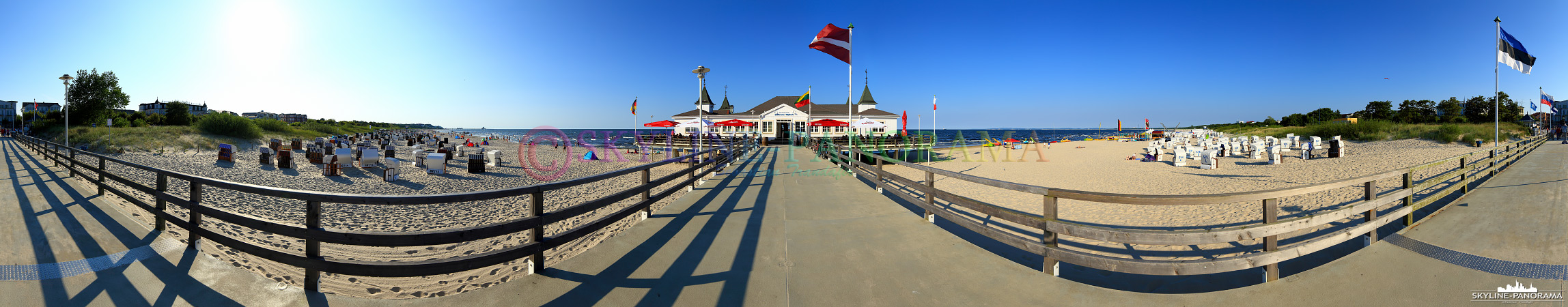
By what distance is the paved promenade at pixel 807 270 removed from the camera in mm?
3146

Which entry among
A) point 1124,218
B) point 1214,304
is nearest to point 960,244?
point 1214,304

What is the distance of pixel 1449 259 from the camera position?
13.2ft

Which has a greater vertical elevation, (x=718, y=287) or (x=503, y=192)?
(x=503, y=192)

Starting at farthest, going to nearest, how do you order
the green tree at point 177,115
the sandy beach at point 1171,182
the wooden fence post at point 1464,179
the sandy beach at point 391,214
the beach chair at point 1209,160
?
the green tree at point 177,115 → the beach chair at point 1209,160 → the wooden fence post at point 1464,179 → the sandy beach at point 1171,182 → the sandy beach at point 391,214

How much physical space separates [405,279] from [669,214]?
265cm

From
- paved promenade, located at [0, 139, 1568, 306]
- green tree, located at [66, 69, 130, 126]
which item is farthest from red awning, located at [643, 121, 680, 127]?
green tree, located at [66, 69, 130, 126]

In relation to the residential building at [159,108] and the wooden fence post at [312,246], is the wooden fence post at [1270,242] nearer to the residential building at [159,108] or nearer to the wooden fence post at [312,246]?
the wooden fence post at [312,246]

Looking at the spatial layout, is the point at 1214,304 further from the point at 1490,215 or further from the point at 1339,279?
the point at 1490,215

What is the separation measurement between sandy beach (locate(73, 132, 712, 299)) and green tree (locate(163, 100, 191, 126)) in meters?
45.2

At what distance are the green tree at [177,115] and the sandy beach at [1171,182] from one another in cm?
7239

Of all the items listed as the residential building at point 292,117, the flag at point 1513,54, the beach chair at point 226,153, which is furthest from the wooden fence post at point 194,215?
the residential building at point 292,117

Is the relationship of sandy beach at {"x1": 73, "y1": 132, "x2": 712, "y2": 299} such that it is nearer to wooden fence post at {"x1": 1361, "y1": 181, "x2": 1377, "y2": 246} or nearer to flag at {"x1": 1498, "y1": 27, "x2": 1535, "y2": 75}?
wooden fence post at {"x1": 1361, "y1": 181, "x2": 1377, "y2": 246}

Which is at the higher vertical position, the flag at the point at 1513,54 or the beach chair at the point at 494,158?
the flag at the point at 1513,54

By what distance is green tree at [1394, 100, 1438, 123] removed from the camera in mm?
59259
